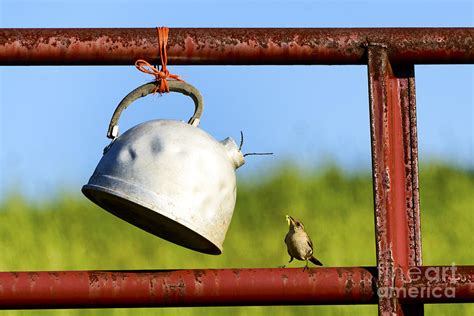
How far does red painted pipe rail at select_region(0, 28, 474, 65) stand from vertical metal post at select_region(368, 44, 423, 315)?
2.4 inches

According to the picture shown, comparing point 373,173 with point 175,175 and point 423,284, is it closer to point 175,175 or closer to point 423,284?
point 423,284

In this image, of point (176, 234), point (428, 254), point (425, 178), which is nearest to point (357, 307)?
point (428, 254)

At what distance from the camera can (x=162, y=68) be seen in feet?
12.6

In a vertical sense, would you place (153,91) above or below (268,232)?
below

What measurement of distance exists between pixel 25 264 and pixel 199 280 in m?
3.80

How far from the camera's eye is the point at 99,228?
7.72 metres

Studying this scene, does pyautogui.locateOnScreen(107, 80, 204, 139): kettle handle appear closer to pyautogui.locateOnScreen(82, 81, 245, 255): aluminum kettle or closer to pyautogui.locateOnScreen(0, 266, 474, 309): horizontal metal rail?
pyautogui.locateOnScreen(82, 81, 245, 255): aluminum kettle

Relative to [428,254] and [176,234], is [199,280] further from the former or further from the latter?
[428,254]

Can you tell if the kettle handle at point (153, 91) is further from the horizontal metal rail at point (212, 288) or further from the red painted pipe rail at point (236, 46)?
the horizontal metal rail at point (212, 288)

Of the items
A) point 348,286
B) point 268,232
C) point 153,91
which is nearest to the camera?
point 348,286

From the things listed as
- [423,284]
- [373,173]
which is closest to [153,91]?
[373,173]

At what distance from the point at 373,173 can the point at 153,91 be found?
62 centimetres

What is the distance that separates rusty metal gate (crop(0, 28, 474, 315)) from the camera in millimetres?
3688

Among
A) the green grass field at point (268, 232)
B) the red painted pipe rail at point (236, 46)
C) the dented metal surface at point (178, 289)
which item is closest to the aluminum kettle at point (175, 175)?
the dented metal surface at point (178, 289)
